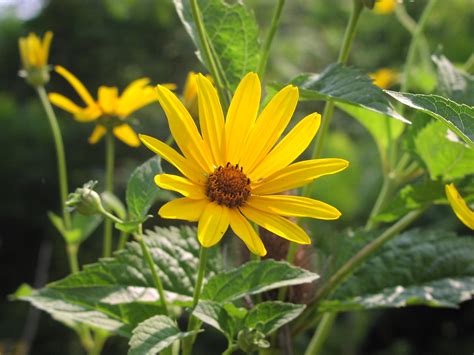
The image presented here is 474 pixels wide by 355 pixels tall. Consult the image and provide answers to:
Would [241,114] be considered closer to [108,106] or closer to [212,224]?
[212,224]

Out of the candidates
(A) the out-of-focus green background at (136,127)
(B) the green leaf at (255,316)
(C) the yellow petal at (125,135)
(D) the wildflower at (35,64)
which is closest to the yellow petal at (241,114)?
(B) the green leaf at (255,316)

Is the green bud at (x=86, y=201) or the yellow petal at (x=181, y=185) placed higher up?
the green bud at (x=86, y=201)

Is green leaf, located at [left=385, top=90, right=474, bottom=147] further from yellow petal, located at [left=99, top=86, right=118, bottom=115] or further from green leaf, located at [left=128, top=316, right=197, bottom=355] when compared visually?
yellow petal, located at [left=99, top=86, right=118, bottom=115]

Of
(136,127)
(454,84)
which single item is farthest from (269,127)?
(136,127)

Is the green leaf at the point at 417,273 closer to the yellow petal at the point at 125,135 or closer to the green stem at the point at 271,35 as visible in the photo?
the green stem at the point at 271,35

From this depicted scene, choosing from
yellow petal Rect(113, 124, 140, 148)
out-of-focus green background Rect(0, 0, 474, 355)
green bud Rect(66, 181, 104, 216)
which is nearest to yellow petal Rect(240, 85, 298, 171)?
green bud Rect(66, 181, 104, 216)

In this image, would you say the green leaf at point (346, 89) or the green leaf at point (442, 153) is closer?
the green leaf at point (346, 89)
